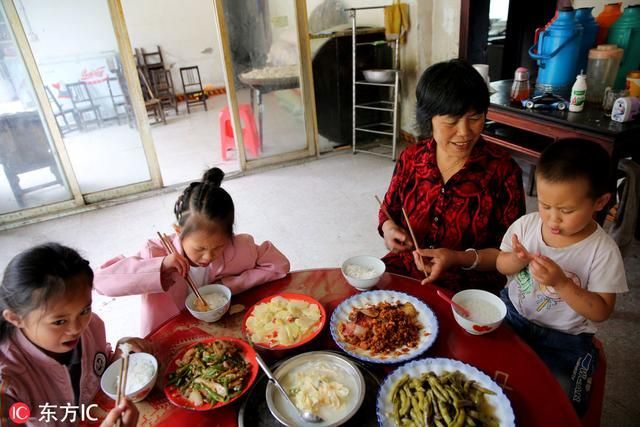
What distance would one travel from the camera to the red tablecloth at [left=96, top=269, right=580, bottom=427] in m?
0.95

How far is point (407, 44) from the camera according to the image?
15.0 feet

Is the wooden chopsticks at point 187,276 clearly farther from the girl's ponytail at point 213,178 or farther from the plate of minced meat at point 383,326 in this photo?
the plate of minced meat at point 383,326

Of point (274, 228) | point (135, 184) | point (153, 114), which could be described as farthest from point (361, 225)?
point (153, 114)

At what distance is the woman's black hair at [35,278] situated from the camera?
100 cm

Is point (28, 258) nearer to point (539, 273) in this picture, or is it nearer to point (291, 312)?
point (291, 312)

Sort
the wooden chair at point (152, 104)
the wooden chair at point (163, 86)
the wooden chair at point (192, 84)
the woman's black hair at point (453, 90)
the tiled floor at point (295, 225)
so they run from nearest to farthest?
the woman's black hair at point (453, 90) → the tiled floor at point (295, 225) → the wooden chair at point (152, 104) → the wooden chair at point (163, 86) → the wooden chair at point (192, 84)

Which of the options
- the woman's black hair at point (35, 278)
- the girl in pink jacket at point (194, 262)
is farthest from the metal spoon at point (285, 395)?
the woman's black hair at point (35, 278)

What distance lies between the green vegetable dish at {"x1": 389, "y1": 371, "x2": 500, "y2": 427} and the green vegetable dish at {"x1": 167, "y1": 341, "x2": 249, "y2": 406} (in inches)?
15.6

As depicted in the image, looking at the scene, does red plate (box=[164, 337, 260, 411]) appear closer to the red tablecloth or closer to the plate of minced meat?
the red tablecloth

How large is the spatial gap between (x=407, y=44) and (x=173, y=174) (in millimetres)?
3102

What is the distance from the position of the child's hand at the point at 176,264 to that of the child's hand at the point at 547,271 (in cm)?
104

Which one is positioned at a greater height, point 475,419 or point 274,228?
point 475,419

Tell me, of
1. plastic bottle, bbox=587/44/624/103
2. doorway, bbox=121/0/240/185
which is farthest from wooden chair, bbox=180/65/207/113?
plastic bottle, bbox=587/44/624/103

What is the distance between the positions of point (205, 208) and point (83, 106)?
3.70m
